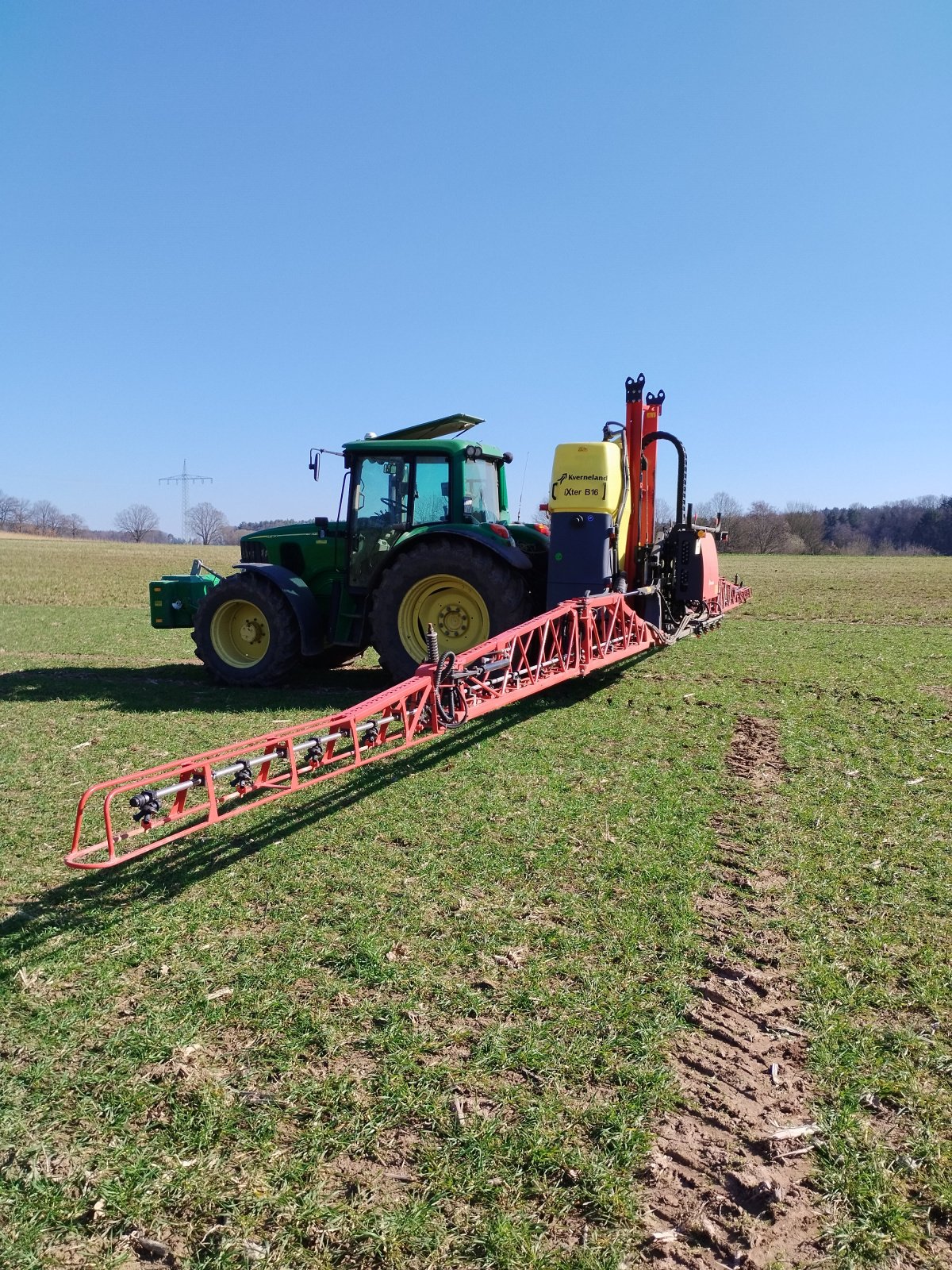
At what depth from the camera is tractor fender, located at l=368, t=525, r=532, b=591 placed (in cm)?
843

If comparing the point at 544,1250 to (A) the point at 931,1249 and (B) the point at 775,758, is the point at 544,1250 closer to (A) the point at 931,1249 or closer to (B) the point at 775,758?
(A) the point at 931,1249

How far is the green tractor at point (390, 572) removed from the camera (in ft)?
28.2

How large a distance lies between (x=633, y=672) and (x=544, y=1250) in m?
8.35

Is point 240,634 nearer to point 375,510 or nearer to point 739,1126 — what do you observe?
point 375,510

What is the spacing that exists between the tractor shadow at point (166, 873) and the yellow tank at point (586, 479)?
110 inches

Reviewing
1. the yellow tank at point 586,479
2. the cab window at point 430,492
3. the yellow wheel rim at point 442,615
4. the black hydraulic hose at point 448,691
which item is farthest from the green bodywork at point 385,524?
the black hydraulic hose at point 448,691

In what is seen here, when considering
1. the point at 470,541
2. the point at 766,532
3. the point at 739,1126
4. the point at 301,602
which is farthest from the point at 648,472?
the point at 766,532

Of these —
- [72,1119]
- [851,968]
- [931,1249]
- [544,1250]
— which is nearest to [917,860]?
[851,968]

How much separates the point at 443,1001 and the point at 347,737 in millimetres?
2281

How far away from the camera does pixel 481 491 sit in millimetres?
9547

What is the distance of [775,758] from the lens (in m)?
6.78

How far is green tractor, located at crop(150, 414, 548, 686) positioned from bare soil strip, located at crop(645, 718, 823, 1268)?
5029 millimetres

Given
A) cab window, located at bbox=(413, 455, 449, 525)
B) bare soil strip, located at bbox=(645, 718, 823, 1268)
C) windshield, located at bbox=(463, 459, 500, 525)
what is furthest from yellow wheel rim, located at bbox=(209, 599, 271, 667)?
bare soil strip, located at bbox=(645, 718, 823, 1268)

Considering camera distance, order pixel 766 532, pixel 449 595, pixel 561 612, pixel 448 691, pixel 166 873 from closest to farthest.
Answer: pixel 166 873 → pixel 448 691 → pixel 561 612 → pixel 449 595 → pixel 766 532
